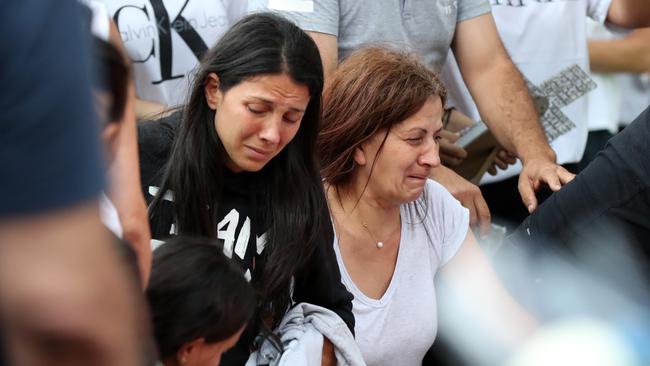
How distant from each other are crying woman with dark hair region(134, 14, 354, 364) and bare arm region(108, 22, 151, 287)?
2.83 feet

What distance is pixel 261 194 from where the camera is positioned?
7.36 ft

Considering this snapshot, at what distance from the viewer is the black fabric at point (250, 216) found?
2.16 metres

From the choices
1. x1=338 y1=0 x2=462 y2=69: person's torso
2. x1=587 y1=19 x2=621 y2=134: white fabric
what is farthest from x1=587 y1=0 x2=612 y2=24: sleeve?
x1=338 y1=0 x2=462 y2=69: person's torso

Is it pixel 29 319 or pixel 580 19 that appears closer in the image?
pixel 29 319

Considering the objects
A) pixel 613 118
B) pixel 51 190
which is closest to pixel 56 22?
pixel 51 190

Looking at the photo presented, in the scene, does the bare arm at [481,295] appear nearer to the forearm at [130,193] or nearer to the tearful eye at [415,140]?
the tearful eye at [415,140]

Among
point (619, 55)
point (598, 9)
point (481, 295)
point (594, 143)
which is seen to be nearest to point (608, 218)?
point (481, 295)

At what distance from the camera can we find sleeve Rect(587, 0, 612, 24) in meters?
3.59

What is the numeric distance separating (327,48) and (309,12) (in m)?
0.11

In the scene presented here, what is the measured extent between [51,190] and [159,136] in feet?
5.20

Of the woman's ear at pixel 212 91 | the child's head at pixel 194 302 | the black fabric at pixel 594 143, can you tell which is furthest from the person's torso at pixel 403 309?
the black fabric at pixel 594 143

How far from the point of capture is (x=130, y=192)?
122cm

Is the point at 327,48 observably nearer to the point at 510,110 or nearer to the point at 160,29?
the point at 160,29

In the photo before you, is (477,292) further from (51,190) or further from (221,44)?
(51,190)
